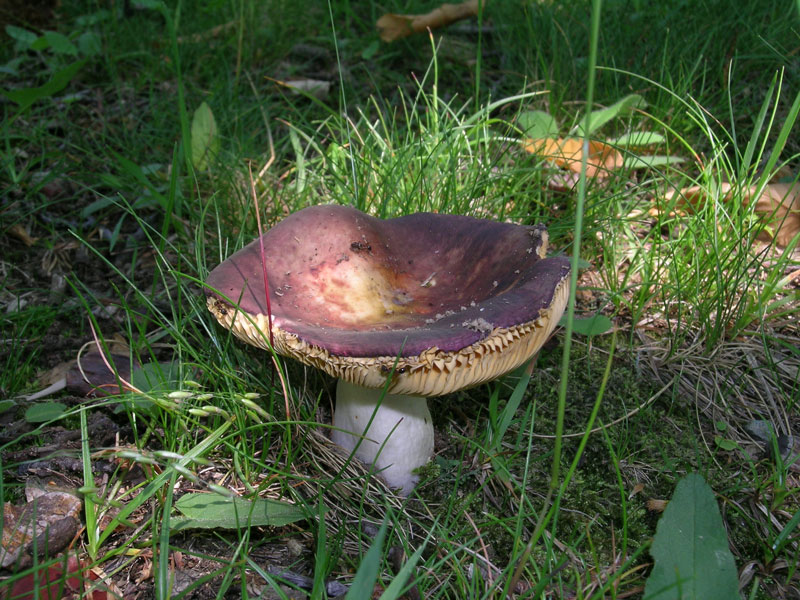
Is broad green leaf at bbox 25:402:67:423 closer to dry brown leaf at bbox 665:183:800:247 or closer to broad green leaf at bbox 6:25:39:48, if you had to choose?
dry brown leaf at bbox 665:183:800:247

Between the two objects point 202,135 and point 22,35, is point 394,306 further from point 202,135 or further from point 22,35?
point 22,35

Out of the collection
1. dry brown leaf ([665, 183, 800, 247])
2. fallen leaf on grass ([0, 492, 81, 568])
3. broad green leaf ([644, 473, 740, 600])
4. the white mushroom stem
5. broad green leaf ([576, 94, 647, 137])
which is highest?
broad green leaf ([576, 94, 647, 137])

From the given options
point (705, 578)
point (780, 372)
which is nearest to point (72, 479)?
point (705, 578)

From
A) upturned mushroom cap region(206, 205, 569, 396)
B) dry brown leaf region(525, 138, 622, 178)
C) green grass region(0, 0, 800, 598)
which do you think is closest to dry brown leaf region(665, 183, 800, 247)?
green grass region(0, 0, 800, 598)

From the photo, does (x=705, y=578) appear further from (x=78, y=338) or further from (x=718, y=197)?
(x=78, y=338)

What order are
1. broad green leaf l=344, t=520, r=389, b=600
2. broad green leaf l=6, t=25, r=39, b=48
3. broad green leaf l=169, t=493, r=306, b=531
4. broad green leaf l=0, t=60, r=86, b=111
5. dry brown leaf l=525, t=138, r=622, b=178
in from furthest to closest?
broad green leaf l=6, t=25, r=39, b=48 < broad green leaf l=0, t=60, r=86, b=111 < dry brown leaf l=525, t=138, r=622, b=178 < broad green leaf l=169, t=493, r=306, b=531 < broad green leaf l=344, t=520, r=389, b=600

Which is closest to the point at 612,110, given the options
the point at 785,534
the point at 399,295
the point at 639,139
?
the point at 639,139

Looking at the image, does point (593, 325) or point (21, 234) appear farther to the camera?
point (21, 234)
